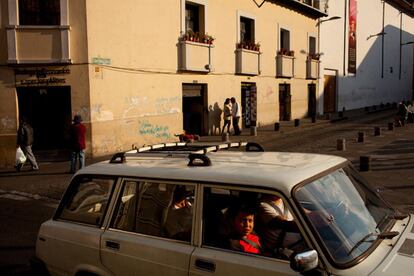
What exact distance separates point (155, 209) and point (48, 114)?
43.9 ft

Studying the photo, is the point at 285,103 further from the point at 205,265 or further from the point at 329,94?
the point at 205,265

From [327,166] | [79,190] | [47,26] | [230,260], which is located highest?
[47,26]

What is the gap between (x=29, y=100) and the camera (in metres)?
15.8

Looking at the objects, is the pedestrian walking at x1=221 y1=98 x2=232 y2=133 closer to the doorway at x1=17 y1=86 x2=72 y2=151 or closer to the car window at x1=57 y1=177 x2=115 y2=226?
the doorway at x1=17 y1=86 x2=72 y2=151

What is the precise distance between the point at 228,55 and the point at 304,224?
67.1ft

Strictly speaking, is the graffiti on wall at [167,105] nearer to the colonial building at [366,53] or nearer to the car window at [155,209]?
the car window at [155,209]

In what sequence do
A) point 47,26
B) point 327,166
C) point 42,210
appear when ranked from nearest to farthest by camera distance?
1. point 327,166
2. point 42,210
3. point 47,26

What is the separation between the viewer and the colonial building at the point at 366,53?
119 ft

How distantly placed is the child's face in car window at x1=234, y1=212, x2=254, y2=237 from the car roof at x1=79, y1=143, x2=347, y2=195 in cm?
36

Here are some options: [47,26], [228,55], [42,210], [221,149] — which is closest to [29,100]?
[47,26]

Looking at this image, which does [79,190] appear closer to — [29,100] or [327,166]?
[327,166]

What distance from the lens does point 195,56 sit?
66.4 ft

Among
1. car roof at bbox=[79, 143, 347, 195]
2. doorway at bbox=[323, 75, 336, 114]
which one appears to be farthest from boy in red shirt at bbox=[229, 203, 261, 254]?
doorway at bbox=[323, 75, 336, 114]

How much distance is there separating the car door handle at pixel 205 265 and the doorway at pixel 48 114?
43.9 feet
